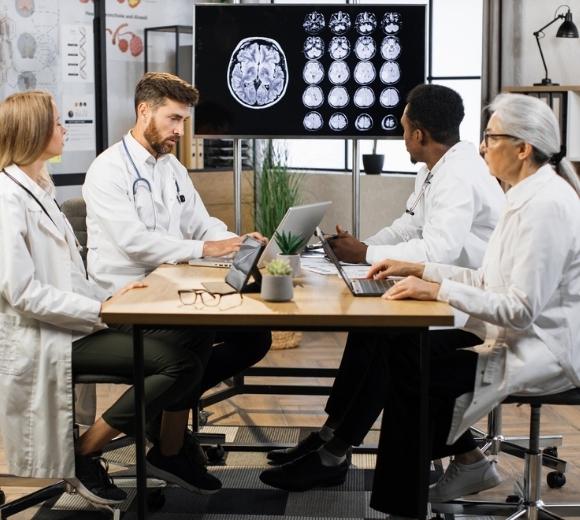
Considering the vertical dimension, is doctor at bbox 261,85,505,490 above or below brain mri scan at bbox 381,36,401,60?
below

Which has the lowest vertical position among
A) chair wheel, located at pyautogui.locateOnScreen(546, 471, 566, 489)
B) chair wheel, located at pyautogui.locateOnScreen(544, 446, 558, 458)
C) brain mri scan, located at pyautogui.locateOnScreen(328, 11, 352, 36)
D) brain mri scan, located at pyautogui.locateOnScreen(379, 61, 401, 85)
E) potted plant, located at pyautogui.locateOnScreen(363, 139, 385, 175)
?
chair wheel, located at pyautogui.locateOnScreen(546, 471, 566, 489)

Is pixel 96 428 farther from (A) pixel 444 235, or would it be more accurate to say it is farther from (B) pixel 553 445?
(B) pixel 553 445

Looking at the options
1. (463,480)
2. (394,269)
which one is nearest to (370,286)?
(394,269)

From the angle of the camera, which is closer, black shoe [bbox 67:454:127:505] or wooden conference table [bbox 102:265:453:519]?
wooden conference table [bbox 102:265:453:519]

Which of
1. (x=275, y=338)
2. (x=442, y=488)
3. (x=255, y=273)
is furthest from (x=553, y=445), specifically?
(x=275, y=338)

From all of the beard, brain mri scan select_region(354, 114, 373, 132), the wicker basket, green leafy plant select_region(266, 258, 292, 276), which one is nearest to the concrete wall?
the wicker basket

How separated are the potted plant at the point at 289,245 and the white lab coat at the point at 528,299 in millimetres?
531

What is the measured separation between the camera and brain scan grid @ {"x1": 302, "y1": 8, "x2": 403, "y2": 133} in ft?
14.8

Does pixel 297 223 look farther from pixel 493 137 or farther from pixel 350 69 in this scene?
pixel 350 69

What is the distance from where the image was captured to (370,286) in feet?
9.64

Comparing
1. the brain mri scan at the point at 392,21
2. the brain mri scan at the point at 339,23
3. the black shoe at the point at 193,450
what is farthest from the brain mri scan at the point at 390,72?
the black shoe at the point at 193,450

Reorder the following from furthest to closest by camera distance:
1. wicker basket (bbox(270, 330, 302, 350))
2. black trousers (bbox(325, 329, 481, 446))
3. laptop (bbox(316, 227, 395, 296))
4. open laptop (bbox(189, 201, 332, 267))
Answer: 1. wicker basket (bbox(270, 330, 302, 350))
2. black trousers (bbox(325, 329, 481, 446))
3. open laptop (bbox(189, 201, 332, 267))
4. laptop (bbox(316, 227, 395, 296))

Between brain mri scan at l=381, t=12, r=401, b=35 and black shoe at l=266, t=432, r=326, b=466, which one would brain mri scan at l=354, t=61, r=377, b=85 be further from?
black shoe at l=266, t=432, r=326, b=466

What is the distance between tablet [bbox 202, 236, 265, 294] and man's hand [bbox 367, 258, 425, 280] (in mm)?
371
